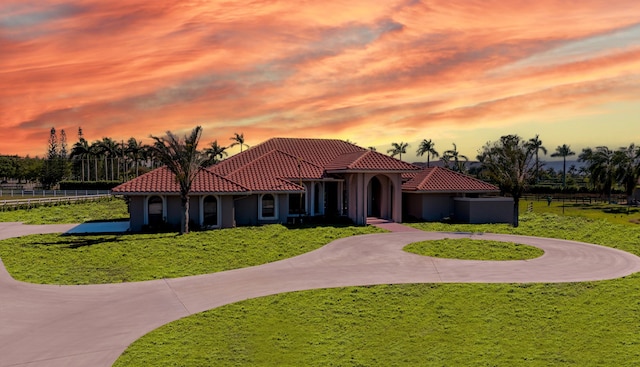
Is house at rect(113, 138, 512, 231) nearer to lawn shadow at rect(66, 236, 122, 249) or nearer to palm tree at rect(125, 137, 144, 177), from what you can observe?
lawn shadow at rect(66, 236, 122, 249)

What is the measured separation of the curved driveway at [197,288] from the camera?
11.9 m

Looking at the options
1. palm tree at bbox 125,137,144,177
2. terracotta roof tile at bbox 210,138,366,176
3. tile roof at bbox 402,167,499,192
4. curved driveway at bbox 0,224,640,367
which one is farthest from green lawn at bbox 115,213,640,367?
palm tree at bbox 125,137,144,177

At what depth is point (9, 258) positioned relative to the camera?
893 inches

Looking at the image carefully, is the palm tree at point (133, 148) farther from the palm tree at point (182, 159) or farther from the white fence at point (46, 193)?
the palm tree at point (182, 159)

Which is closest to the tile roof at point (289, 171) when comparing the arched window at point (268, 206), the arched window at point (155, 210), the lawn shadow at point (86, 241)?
the arched window at point (268, 206)

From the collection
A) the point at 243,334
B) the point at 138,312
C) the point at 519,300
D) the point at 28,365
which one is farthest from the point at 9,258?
the point at 519,300

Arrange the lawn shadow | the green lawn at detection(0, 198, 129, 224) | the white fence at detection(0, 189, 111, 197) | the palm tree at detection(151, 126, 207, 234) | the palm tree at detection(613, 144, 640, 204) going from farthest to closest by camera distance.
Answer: the white fence at detection(0, 189, 111, 197), the palm tree at detection(613, 144, 640, 204), the green lawn at detection(0, 198, 129, 224), the palm tree at detection(151, 126, 207, 234), the lawn shadow

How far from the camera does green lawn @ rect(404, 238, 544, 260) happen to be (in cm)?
2337

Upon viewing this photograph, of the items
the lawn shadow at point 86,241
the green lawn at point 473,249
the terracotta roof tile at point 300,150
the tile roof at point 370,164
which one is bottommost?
the green lawn at point 473,249

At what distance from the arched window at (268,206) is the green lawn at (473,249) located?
13.3 meters

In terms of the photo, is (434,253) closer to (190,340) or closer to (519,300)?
(519,300)

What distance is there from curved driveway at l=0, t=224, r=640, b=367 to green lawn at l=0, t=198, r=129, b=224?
2293cm

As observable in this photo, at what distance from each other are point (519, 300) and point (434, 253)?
27.3 ft

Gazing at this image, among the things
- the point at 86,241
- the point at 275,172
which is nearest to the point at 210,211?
the point at 275,172
